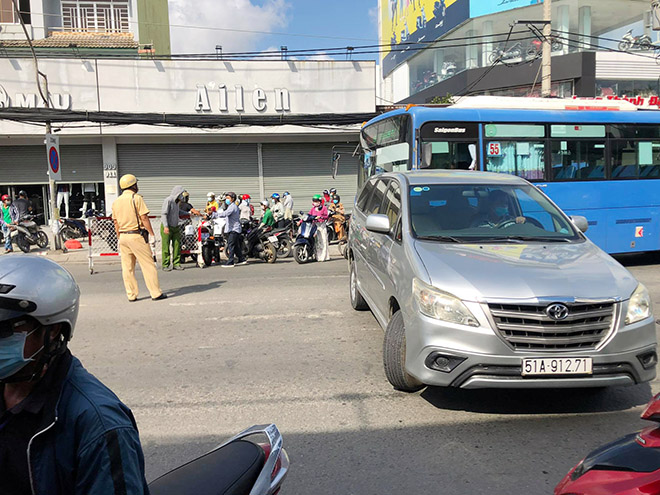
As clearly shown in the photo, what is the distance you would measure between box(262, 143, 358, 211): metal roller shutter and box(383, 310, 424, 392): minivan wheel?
60.0ft

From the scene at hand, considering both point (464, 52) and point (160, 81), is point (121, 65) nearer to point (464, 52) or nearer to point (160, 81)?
point (160, 81)

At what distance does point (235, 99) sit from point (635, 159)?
14.9 m

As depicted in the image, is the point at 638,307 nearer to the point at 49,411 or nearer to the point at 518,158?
the point at 49,411

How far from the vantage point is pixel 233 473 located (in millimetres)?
1866

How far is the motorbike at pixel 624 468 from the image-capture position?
1916 millimetres

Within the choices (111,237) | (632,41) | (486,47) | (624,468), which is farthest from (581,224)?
(486,47)

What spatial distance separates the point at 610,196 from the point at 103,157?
1790 centimetres

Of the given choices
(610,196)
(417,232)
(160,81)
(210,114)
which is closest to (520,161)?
(610,196)

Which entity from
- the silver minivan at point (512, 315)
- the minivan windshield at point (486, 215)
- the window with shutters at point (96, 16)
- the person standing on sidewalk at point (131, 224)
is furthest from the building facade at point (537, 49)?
the silver minivan at point (512, 315)

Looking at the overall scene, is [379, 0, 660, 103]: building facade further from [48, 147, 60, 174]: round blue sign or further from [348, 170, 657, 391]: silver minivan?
[348, 170, 657, 391]: silver minivan

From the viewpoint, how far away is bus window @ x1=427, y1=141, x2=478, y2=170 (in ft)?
32.7

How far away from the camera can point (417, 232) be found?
4.92m

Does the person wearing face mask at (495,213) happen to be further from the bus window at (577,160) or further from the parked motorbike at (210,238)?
the parked motorbike at (210,238)

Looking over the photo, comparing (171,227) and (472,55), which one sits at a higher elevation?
(472,55)
